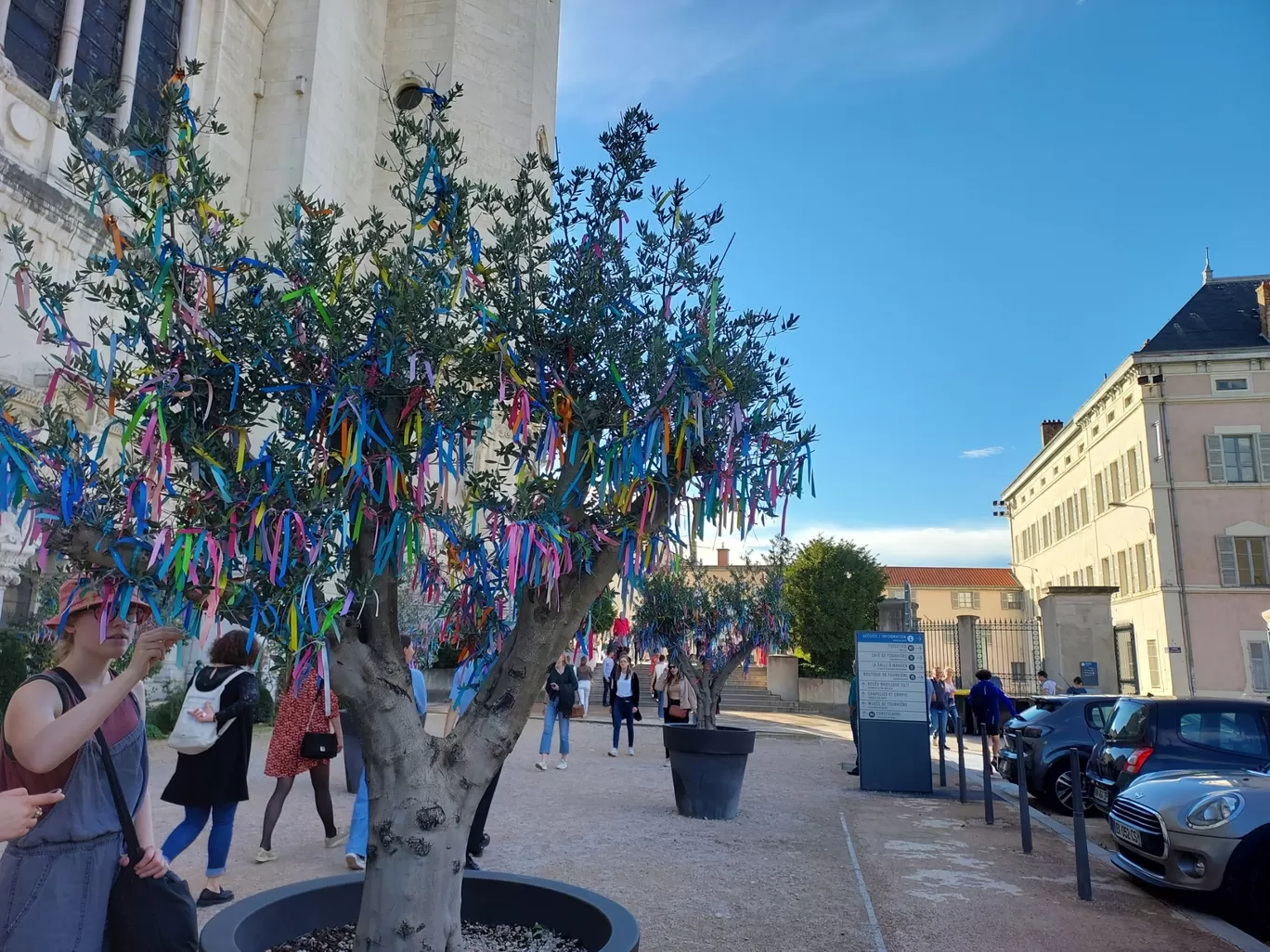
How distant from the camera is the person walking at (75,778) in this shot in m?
2.46

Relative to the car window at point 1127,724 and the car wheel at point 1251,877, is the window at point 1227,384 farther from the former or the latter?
the car wheel at point 1251,877

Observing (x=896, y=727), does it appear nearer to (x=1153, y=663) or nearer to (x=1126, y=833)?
(x=1126, y=833)

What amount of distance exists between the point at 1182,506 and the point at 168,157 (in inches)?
1346

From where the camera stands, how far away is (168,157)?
11.1 ft

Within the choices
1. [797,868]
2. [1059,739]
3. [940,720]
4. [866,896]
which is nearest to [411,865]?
[866,896]

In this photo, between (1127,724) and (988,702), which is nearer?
(1127,724)

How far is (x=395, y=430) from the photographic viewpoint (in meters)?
3.53

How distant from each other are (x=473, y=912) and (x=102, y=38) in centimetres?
2002

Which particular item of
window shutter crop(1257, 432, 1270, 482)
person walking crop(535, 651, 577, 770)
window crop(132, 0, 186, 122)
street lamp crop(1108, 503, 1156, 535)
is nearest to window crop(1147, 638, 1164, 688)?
street lamp crop(1108, 503, 1156, 535)

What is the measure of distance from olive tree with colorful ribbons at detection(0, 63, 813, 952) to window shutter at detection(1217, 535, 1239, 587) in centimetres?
3235

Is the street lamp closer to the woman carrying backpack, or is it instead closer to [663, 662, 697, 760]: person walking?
[663, 662, 697, 760]: person walking

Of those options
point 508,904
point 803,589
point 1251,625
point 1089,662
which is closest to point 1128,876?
point 508,904

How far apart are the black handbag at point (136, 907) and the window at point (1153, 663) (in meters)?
34.1

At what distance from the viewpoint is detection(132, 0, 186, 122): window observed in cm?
1866
